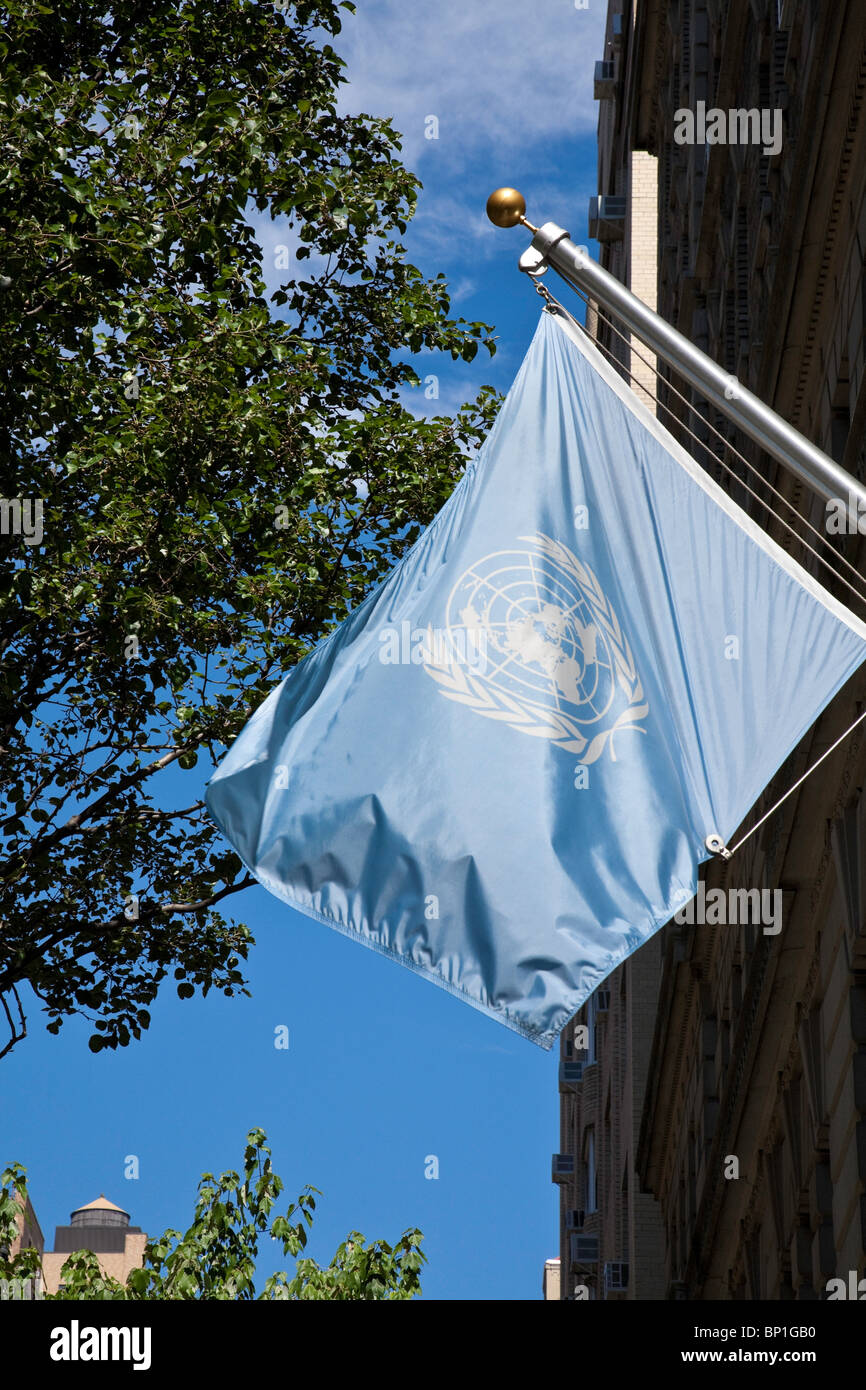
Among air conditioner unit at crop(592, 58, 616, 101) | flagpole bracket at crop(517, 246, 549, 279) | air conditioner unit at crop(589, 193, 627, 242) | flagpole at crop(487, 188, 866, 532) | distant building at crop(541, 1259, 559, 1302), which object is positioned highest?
air conditioner unit at crop(592, 58, 616, 101)

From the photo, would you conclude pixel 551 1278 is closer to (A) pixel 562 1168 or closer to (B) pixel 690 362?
(A) pixel 562 1168

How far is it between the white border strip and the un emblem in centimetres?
71

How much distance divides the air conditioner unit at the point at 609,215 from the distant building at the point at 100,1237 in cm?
5668

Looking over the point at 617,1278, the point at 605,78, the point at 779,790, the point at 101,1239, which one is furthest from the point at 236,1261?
the point at 101,1239

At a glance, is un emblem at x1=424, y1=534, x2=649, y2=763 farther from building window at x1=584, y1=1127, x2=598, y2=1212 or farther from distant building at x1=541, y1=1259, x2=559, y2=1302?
distant building at x1=541, y1=1259, x2=559, y2=1302

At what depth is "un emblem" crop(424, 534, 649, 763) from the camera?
8.08 meters

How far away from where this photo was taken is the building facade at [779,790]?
41.9ft

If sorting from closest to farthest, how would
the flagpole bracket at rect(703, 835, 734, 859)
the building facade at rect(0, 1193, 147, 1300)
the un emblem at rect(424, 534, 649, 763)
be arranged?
the flagpole bracket at rect(703, 835, 734, 859) < the un emblem at rect(424, 534, 649, 763) < the building facade at rect(0, 1193, 147, 1300)

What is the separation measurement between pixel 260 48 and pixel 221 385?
431 centimetres

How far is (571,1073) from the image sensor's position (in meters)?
55.4

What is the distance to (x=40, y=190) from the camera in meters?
13.7

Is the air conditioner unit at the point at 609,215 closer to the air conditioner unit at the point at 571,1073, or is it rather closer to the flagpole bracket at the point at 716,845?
the air conditioner unit at the point at 571,1073

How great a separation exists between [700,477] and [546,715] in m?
1.37

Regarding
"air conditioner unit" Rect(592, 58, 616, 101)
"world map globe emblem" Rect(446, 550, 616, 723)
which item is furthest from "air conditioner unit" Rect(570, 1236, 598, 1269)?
"world map globe emblem" Rect(446, 550, 616, 723)
